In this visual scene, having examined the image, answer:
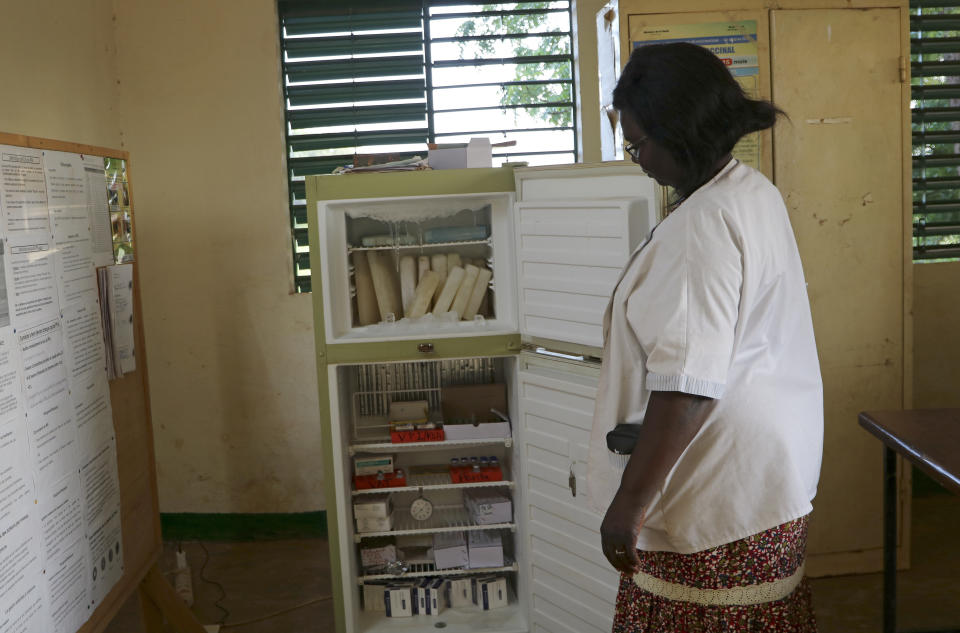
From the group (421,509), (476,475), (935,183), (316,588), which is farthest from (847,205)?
(316,588)

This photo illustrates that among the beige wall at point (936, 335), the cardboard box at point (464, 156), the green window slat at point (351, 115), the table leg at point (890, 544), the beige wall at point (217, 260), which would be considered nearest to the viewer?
the table leg at point (890, 544)

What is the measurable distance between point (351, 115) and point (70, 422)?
222 cm

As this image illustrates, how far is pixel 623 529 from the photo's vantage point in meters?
1.50

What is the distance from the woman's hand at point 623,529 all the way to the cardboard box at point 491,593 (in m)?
1.91

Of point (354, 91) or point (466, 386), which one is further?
point (354, 91)

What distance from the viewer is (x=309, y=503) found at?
4.25 meters

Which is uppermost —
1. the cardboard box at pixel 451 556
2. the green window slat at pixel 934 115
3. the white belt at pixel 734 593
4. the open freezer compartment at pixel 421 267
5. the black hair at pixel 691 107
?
the green window slat at pixel 934 115

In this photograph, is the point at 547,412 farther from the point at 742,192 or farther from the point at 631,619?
the point at 742,192

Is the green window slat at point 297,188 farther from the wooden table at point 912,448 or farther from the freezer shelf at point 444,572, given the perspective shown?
the wooden table at point 912,448

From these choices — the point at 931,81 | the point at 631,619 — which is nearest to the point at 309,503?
the point at 631,619

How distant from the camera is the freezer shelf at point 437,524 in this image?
321 cm

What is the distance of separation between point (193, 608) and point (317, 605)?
0.51 metres

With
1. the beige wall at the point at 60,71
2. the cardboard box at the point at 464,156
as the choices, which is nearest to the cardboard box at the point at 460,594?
the cardboard box at the point at 464,156

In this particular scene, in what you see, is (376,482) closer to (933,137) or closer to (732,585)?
(732,585)
